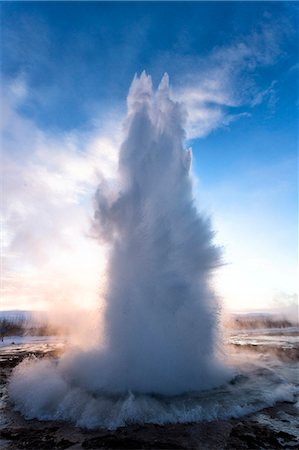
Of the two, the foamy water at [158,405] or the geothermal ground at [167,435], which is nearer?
the geothermal ground at [167,435]

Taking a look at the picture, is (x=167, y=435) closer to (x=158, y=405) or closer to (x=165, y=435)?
(x=165, y=435)

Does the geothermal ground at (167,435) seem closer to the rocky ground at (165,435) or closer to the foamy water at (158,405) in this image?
the rocky ground at (165,435)

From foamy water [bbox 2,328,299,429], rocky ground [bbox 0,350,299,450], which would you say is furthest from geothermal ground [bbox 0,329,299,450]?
foamy water [bbox 2,328,299,429]

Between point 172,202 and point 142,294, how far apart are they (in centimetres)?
579

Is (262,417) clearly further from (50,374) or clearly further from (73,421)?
(50,374)

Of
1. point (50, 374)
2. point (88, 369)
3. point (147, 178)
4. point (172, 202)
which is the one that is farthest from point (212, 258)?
point (50, 374)

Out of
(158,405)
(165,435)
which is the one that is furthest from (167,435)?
(158,405)

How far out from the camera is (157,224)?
55.3 feet

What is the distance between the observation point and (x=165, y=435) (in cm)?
948

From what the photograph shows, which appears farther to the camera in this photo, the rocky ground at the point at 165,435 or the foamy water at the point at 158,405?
the foamy water at the point at 158,405

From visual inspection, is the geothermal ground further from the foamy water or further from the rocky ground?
the foamy water

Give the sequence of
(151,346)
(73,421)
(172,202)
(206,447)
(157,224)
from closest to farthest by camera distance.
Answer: (206,447), (73,421), (151,346), (157,224), (172,202)

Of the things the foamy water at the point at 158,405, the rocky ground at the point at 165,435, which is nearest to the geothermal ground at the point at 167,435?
the rocky ground at the point at 165,435

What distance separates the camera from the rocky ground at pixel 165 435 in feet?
29.2
